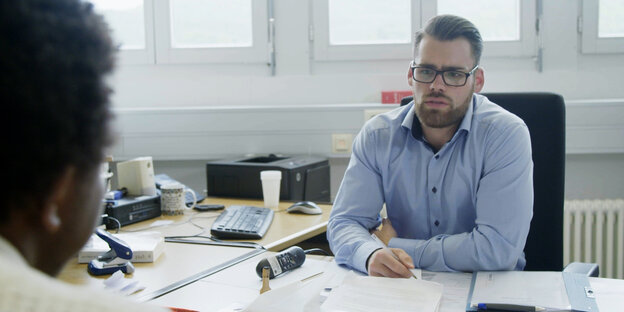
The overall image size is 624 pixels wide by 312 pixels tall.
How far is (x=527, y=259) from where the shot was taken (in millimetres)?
1855

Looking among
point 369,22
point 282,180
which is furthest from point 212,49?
point 282,180

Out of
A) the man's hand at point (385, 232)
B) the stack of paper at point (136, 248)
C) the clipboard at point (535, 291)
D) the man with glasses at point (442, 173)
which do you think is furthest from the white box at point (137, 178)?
the clipboard at point (535, 291)

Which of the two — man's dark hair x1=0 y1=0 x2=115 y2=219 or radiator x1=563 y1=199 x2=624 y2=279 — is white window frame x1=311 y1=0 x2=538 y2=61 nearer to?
radiator x1=563 y1=199 x2=624 y2=279

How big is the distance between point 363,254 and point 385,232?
23 cm

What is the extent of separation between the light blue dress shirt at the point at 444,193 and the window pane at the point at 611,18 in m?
1.41

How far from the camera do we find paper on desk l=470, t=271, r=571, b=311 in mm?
1265

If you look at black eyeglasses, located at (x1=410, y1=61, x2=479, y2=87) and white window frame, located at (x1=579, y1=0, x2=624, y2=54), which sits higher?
white window frame, located at (x1=579, y1=0, x2=624, y2=54)

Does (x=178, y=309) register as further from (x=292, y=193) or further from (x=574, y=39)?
(x=574, y=39)

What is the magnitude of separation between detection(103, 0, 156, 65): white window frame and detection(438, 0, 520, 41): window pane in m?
1.38

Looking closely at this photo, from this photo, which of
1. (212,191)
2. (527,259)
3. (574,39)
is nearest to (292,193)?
(212,191)

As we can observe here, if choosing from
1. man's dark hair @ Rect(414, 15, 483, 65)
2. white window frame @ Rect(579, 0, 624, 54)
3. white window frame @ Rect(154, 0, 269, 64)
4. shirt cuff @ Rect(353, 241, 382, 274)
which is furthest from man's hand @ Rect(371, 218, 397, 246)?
white window frame @ Rect(579, 0, 624, 54)

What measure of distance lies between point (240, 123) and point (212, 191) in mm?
418

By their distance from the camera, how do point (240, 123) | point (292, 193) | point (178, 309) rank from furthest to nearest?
1. point (240, 123)
2. point (292, 193)
3. point (178, 309)

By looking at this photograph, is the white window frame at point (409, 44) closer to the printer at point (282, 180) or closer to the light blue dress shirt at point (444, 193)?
the printer at point (282, 180)
